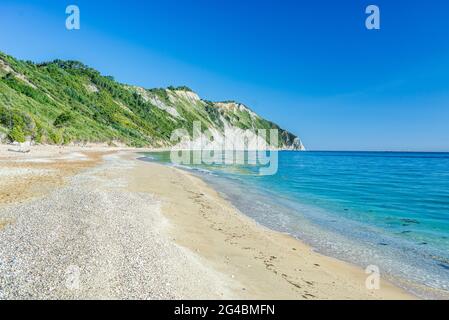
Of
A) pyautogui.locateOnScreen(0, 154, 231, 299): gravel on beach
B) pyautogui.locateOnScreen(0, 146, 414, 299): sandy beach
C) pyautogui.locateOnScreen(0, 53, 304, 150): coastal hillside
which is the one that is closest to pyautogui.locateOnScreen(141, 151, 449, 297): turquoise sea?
pyautogui.locateOnScreen(0, 146, 414, 299): sandy beach

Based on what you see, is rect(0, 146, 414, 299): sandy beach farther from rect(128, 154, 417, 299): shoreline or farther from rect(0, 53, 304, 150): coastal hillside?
rect(0, 53, 304, 150): coastal hillside

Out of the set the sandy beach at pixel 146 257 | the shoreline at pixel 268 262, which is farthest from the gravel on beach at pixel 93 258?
the shoreline at pixel 268 262

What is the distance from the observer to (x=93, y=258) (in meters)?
9.22

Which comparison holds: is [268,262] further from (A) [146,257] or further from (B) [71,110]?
(B) [71,110]

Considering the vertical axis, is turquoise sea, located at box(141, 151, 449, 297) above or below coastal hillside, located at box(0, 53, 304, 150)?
below

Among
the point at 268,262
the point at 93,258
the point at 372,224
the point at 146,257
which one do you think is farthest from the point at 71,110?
the point at 268,262

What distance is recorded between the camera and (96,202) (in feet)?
55.3

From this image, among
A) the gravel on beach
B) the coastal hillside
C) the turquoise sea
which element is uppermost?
the coastal hillside

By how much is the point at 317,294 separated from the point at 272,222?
10.3 m

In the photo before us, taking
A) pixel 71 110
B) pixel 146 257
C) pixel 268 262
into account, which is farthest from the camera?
pixel 71 110

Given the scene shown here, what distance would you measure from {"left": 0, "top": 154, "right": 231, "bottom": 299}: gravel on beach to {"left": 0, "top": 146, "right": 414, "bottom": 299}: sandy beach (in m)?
0.03

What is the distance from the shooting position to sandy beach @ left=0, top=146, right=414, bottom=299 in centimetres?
779

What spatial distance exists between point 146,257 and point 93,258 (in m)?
1.61
